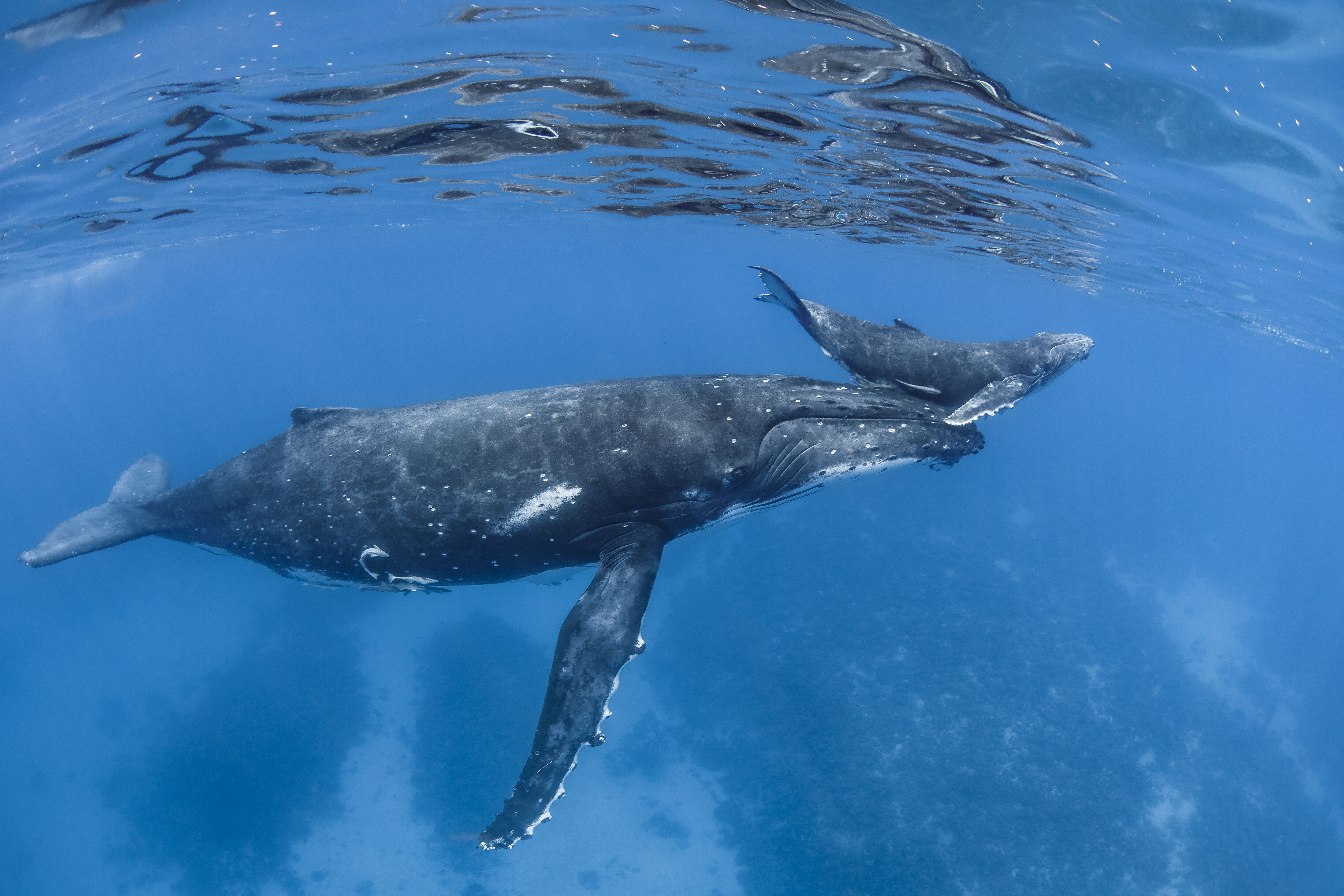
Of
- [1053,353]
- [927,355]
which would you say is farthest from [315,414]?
[1053,353]

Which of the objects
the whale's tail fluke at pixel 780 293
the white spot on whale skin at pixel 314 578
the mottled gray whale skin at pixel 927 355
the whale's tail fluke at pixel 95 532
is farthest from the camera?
the whale's tail fluke at pixel 95 532

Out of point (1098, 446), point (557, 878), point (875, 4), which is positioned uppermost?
point (875, 4)

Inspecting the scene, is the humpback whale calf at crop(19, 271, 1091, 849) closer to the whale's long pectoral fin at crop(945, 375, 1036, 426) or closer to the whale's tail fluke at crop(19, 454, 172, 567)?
the whale's long pectoral fin at crop(945, 375, 1036, 426)

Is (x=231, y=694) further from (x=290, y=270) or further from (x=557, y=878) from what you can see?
(x=290, y=270)

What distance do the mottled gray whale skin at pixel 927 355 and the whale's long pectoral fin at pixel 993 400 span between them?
0.14m

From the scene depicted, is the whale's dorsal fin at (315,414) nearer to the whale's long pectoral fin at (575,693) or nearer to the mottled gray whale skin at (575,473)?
the mottled gray whale skin at (575,473)

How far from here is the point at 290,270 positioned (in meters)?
58.3

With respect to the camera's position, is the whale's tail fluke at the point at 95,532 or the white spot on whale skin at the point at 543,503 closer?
the white spot on whale skin at the point at 543,503

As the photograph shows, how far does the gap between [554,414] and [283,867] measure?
54.8 ft

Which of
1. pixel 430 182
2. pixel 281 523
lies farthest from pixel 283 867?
pixel 430 182

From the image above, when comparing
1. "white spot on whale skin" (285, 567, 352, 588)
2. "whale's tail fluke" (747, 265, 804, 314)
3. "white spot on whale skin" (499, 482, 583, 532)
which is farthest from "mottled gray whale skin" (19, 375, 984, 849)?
"whale's tail fluke" (747, 265, 804, 314)

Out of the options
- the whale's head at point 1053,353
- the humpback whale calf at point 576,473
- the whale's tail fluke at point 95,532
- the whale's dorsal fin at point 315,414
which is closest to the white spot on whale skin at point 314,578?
the humpback whale calf at point 576,473

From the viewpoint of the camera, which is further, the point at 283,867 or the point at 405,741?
the point at 405,741

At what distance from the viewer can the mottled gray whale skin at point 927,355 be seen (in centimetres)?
705
